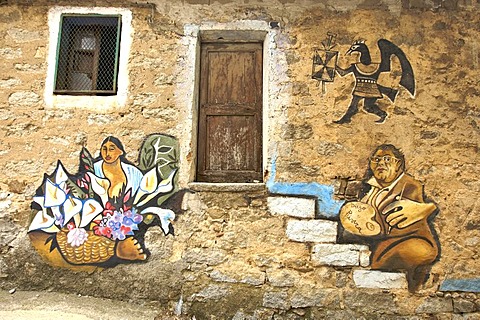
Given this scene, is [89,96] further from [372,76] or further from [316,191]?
[372,76]

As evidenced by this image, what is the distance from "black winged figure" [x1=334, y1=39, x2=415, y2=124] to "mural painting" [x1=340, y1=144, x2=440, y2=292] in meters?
0.46

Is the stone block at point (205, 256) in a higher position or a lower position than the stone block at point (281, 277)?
higher

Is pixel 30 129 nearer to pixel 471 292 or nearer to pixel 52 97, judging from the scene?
pixel 52 97

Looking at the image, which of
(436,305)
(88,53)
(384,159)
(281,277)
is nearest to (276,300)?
(281,277)

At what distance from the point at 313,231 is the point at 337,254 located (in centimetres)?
27

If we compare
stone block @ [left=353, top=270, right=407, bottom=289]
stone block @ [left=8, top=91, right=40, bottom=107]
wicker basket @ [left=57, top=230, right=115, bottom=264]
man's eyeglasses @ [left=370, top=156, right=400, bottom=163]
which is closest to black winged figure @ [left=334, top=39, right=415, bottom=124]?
man's eyeglasses @ [left=370, top=156, right=400, bottom=163]

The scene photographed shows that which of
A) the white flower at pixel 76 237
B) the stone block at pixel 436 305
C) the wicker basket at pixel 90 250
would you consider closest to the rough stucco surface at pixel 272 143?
the stone block at pixel 436 305

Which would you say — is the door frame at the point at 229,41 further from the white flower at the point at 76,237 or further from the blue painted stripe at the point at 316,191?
the white flower at the point at 76,237

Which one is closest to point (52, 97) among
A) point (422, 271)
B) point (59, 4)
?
point (59, 4)

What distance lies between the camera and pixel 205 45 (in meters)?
4.25

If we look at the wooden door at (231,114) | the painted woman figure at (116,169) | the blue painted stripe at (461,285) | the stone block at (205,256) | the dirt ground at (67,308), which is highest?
the wooden door at (231,114)

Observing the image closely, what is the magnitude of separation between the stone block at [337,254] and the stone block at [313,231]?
0.20ft

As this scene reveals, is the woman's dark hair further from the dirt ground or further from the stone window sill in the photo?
the dirt ground

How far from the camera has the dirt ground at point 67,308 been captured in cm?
341
